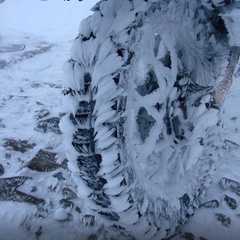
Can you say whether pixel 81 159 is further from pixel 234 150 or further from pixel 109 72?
pixel 234 150

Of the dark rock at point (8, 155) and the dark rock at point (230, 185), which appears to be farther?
the dark rock at point (8, 155)

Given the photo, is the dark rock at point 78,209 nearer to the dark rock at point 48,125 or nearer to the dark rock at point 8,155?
the dark rock at point 8,155

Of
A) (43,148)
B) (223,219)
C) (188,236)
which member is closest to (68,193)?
(43,148)

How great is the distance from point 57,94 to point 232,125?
1334mm

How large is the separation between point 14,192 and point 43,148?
0.38 metres

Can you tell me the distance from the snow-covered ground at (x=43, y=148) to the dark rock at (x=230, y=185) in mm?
20

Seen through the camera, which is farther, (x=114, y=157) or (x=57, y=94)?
(x=57, y=94)

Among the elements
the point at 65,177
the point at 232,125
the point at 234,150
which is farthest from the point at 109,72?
the point at 232,125

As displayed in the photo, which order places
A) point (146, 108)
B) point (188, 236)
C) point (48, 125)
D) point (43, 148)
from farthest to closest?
point (48, 125), point (43, 148), point (188, 236), point (146, 108)

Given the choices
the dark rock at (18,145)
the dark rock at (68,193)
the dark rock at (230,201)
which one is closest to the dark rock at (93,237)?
the dark rock at (68,193)

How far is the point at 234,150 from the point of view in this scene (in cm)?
175

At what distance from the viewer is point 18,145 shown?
1.76 meters

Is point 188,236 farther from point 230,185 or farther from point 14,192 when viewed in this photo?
point 14,192

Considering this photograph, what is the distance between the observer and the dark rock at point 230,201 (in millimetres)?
1359
